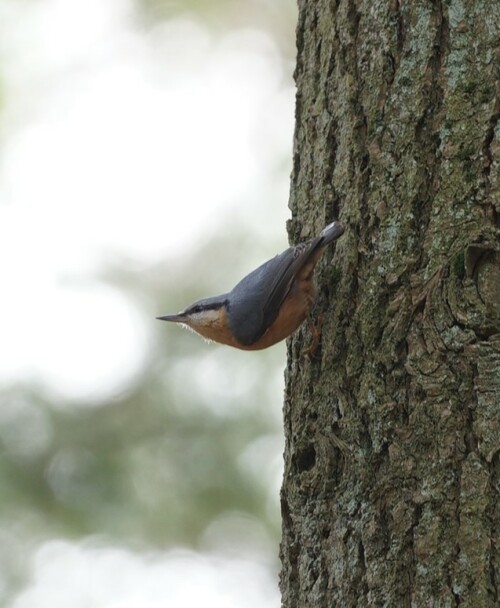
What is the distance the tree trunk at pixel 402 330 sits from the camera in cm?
218

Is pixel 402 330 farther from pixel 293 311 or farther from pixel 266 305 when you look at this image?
pixel 266 305

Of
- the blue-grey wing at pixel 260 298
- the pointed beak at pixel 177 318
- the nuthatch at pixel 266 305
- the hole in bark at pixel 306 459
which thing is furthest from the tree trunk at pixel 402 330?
the pointed beak at pixel 177 318

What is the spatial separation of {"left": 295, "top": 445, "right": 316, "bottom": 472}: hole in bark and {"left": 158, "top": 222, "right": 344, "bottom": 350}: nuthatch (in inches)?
23.8

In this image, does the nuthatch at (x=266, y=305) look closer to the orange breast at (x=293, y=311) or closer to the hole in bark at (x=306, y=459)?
the orange breast at (x=293, y=311)

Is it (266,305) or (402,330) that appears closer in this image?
(402,330)

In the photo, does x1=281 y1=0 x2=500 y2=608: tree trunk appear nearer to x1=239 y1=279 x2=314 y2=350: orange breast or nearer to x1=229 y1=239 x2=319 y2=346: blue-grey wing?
x1=239 y1=279 x2=314 y2=350: orange breast

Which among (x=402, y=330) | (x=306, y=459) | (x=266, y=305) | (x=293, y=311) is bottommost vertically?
(x=306, y=459)

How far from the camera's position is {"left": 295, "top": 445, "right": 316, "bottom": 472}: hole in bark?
2.64 metres

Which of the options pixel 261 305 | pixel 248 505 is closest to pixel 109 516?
pixel 248 505

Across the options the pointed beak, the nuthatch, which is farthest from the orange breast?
the pointed beak

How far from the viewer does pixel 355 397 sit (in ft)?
8.22

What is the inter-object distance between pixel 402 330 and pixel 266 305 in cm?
142

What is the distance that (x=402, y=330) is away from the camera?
2418 millimetres

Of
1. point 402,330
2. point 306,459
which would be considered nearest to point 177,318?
point 306,459
